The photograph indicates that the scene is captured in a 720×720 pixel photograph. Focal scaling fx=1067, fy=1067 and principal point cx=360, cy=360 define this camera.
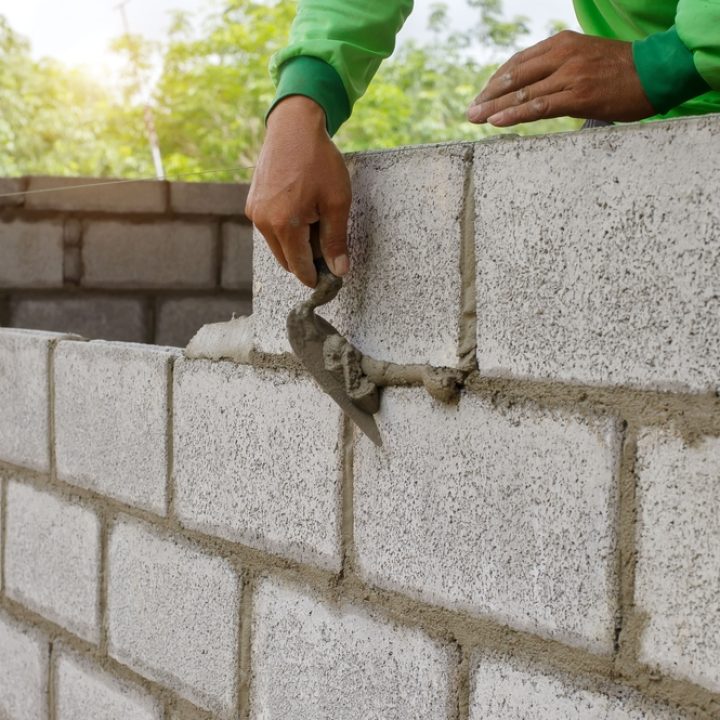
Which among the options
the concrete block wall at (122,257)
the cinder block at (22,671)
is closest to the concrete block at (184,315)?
the concrete block wall at (122,257)

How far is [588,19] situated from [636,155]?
2.29 feet

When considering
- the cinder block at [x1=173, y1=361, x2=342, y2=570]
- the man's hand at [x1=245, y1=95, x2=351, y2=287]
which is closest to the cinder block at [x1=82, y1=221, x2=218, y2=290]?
the cinder block at [x1=173, y1=361, x2=342, y2=570]


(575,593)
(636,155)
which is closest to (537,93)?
(636,155)

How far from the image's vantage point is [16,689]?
310 cm

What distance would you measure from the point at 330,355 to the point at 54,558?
4.60 ft

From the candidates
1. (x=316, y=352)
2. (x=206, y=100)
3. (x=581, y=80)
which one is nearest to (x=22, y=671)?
(x=316, y=352)

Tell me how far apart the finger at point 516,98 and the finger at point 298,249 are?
34 centimetres

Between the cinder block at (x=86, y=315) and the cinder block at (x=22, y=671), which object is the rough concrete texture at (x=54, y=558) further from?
the cinder block at (x=86, y=315)

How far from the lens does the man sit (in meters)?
1.58

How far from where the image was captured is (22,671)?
10.1 feet

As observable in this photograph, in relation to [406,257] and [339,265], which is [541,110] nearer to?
[406,257]

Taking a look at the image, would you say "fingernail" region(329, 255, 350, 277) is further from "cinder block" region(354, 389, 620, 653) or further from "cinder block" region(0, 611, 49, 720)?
"cinder block" region(0, 611, 49, 720)

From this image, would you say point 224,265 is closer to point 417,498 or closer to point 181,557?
point 181,557

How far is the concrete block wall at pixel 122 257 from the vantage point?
173 inches
